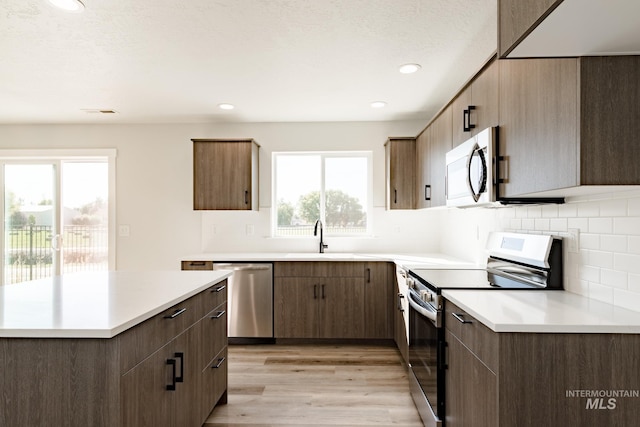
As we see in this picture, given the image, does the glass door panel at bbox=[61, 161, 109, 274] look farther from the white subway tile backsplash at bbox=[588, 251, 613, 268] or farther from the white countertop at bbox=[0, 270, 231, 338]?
the white subway tile backsplash at bbox=[588, 251, 613, 268]

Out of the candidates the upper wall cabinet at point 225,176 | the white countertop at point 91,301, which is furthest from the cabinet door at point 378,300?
the white countertop at point 91,301

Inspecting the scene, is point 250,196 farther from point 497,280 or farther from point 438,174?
point 497,280

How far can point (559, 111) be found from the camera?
4.63 feet

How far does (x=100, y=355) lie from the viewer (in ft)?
4.15

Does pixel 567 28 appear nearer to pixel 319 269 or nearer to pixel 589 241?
pixel 589 241

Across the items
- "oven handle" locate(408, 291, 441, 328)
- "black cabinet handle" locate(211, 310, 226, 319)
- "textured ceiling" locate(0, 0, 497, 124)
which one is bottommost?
"black cabinet handle" locate(211, 310, 226, 319)

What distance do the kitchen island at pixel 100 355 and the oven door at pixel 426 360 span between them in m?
1.23

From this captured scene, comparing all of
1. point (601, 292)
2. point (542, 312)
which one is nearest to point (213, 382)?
point (542, 312)

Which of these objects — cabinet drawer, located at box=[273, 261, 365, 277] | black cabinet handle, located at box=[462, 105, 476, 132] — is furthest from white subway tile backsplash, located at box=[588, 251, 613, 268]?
cabinet drawer, located at box=[273, 261, 365, 277]

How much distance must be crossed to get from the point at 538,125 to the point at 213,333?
197cm

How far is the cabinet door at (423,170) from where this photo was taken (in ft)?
11.1

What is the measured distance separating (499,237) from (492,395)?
141 cm

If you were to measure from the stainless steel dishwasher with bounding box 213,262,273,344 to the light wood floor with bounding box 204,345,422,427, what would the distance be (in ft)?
0.62

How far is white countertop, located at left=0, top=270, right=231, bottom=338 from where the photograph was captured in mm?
1257
